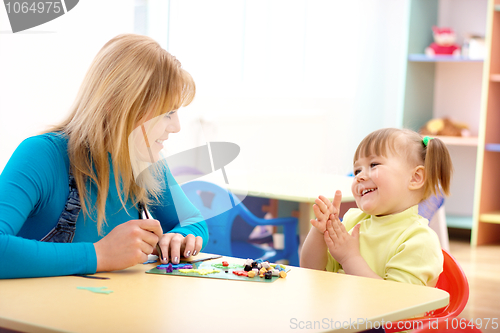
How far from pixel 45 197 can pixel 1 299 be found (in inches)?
11.1

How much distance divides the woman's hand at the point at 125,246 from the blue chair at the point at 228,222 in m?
0.79

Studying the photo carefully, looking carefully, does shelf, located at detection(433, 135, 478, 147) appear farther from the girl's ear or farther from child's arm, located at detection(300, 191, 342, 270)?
child's arm, located at detection(300, 191, 342, 270)

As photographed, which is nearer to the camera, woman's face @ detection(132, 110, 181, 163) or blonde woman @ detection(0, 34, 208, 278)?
blonde woman @ detection(0, 34, 208, 278)

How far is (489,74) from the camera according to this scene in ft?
13.9

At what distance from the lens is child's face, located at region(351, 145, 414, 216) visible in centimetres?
138

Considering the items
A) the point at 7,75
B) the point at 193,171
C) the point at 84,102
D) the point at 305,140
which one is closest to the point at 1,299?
the point at 84,102

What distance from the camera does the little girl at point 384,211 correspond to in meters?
1.30

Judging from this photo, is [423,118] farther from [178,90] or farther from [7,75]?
[178,90]

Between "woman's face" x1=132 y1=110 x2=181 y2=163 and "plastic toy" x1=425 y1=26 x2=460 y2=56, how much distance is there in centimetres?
381

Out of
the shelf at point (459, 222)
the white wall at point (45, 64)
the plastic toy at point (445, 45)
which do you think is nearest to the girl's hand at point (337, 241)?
the white wall at point (45, 64)

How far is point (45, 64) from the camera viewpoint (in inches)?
92.1

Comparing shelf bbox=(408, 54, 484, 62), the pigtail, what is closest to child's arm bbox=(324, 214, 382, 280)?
the pigtail

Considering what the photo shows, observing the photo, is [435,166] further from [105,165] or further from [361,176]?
[105,165]

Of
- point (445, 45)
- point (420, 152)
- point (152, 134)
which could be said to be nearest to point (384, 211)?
point (420, 152)
